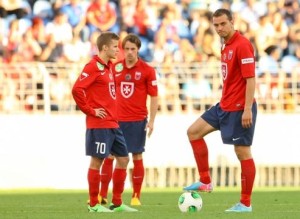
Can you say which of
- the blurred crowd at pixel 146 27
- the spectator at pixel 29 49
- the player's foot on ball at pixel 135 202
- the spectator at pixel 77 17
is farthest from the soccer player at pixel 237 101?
the spectator at pixel 77 17

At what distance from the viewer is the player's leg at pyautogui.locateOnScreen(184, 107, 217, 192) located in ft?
44.0

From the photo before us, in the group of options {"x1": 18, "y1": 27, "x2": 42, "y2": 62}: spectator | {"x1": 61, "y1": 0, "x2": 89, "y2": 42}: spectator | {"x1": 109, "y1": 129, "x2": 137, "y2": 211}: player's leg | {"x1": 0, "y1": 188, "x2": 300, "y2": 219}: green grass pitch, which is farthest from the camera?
{"x1": 61, "y1": 0, "x2": 89, "y2": 42}: spectator

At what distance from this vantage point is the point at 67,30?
22656 millimetres

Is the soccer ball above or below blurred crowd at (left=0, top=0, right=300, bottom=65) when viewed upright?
below

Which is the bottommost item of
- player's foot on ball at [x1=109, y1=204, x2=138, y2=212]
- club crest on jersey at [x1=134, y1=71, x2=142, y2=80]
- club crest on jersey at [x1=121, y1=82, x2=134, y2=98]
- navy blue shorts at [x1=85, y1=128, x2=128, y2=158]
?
player's foot on ball at [x1=109, y1=204, x2=138, y2=212]

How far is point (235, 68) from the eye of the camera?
43.4 ft

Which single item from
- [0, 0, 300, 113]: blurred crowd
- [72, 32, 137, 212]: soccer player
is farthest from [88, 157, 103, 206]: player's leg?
[0, 0, 300, 113]: blurred crowd

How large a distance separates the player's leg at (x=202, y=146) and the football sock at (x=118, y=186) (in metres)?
1.16

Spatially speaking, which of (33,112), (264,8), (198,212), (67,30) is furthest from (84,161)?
(198,212)

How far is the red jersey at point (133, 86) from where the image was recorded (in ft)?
53.0

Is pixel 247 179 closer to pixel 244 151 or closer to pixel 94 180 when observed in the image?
pixel 244 151

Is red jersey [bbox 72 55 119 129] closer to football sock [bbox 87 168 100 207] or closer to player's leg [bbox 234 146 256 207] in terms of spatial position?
football sock [bbox 87 168 100 207]

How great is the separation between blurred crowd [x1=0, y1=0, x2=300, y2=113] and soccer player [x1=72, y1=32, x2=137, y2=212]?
326 inches

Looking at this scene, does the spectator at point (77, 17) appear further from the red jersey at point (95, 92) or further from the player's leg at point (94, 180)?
the player's leg at point (94, 180)
